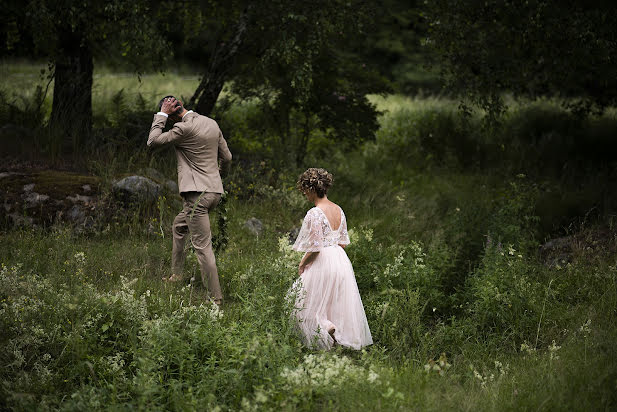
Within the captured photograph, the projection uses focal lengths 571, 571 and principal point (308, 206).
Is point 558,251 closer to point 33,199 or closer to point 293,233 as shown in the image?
point 293,233

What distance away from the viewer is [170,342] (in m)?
4.84

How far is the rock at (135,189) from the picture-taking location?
849 cm

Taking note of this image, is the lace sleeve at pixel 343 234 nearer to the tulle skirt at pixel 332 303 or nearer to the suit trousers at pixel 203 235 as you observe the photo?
the tulle skirt at pixel 332 303

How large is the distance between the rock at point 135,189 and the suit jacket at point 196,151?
2398 millimetres

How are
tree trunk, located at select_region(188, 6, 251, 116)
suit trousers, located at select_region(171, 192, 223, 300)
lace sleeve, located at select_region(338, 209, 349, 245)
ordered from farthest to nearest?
tree trunk, located at select_region(188, 6, 251, 116), suit trousers, located at select_region(171, 192, 223, 300), lace sleeve, located at select_region(338, 209, 349, 245)

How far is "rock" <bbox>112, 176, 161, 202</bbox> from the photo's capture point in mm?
8492

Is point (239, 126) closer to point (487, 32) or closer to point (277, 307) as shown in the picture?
point (487, 32)

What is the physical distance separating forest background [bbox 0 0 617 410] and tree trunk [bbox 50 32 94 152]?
0.05 metres

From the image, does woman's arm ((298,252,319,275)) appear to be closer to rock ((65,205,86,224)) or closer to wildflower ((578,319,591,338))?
wildflower ((578,319,591,338))

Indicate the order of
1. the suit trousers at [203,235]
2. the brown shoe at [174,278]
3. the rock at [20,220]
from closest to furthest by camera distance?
the suit trousers at [203,235] → the brown shoe at [174,278] → the rock at [20,220]

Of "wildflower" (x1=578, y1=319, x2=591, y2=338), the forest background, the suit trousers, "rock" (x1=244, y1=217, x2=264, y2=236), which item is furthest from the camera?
"rock" (x1=244, y1=217, x2=264, y2=236)

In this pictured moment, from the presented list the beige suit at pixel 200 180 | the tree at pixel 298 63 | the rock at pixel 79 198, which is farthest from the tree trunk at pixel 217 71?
the beige suit at pixel 200 180

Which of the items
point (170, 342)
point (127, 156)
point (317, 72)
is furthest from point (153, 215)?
point (317, 72)

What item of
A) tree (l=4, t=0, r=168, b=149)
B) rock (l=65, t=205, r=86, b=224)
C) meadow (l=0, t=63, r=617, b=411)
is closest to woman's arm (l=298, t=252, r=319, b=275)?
meadow (l=0, t=63, r=617, b=411)
